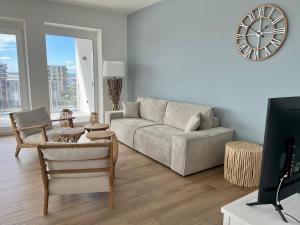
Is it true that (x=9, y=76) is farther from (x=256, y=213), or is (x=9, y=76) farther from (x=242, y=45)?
(x=256, y=213)

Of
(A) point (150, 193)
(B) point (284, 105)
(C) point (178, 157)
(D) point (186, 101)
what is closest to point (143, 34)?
(D) point (186, 101)

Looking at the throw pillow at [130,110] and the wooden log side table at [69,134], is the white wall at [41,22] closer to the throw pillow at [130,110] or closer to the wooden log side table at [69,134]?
the throw pillow at [130,110]

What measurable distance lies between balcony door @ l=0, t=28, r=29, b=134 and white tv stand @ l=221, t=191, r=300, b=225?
198 inches

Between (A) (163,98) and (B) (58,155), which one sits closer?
(B) (58,155)

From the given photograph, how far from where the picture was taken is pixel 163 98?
15.4ft

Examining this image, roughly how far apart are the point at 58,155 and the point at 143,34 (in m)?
3.98

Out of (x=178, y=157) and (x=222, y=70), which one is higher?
(x=222, y=70)

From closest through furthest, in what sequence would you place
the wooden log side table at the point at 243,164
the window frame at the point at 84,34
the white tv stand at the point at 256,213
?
1. the white tv stand at the point at 256,213
2. the wooden log side table at the point at 243,164
3. the window frame at the point at 84,34

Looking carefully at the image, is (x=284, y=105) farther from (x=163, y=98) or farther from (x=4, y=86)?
(x=4, y=86)

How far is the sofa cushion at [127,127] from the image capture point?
3.88 m

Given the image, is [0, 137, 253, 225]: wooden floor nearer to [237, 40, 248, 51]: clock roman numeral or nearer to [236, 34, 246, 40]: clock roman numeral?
[237, 40, 248, 51]: clock roman numeral

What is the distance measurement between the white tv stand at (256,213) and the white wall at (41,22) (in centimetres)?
474

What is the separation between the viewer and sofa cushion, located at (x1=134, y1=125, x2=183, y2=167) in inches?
122

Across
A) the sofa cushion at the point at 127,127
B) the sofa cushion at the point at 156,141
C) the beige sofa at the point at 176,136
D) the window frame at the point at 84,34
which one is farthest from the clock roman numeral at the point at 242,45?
the window frame at the point at 84,34
